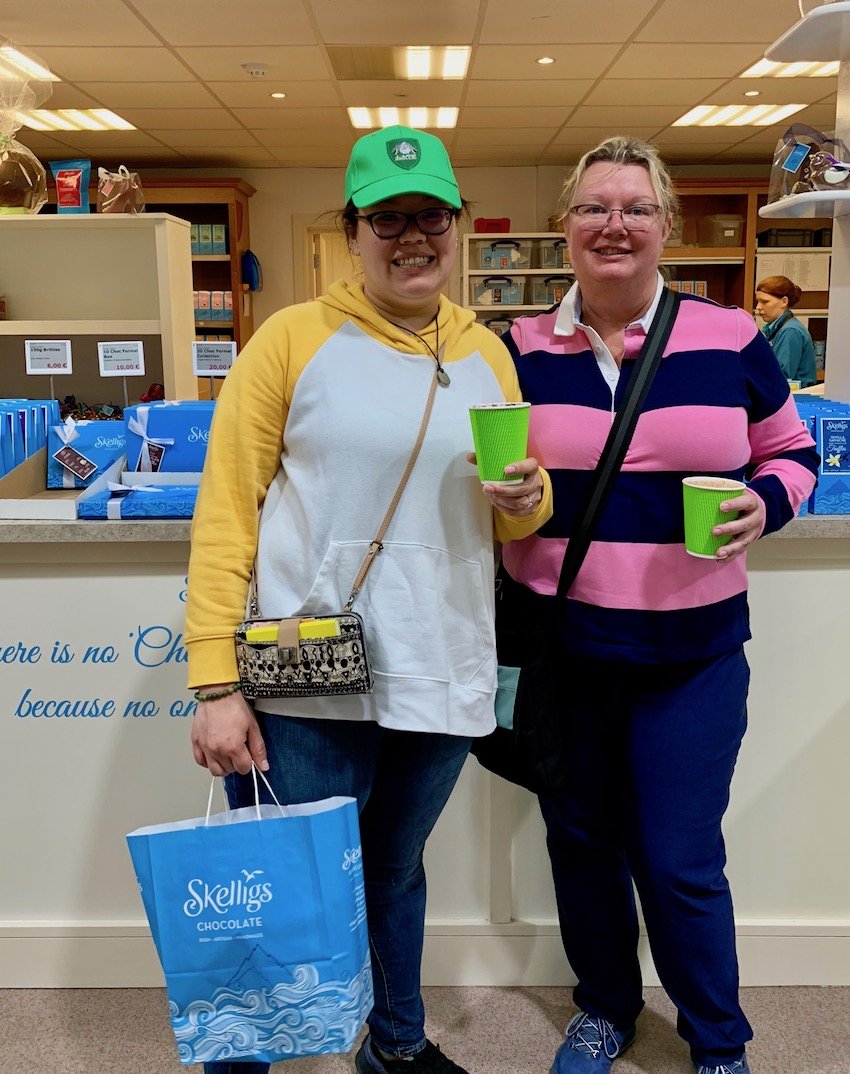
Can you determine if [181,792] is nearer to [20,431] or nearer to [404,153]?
[20,431]

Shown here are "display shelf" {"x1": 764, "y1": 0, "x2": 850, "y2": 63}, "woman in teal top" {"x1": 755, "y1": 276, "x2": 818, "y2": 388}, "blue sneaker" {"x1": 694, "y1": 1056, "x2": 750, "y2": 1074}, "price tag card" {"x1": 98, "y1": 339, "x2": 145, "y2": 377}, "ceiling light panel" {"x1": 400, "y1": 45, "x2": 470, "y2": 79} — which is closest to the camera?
"blue sneaker" {"x1": 694, "y1": 1056, "x2": 750, "y2": 1074}

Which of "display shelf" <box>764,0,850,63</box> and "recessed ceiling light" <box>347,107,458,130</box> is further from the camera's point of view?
"recessed ceiling light" <box>347,107,458,130</box>

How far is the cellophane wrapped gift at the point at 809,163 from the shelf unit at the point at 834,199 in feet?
0.13

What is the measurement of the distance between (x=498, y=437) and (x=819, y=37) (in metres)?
1.36

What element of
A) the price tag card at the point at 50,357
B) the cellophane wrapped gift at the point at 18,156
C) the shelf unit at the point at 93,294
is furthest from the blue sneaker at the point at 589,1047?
the cellophane wrapped gift at the point at 18,156

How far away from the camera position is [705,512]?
131 cm

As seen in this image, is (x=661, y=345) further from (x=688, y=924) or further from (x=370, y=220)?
(x=688, y=924)

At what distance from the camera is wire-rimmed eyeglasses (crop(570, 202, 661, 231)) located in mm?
1415

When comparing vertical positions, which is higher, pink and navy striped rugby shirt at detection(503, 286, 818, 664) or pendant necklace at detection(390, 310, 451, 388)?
pendant necklace at detection(390, 310, 451, 388)

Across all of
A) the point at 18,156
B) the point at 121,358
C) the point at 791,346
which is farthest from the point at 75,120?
the point at 121,358

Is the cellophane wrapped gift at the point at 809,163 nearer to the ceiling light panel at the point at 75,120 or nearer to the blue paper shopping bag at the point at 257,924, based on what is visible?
the blue paper shopping bag at the point at 257,924

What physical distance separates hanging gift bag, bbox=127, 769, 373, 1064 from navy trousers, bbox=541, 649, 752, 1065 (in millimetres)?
504

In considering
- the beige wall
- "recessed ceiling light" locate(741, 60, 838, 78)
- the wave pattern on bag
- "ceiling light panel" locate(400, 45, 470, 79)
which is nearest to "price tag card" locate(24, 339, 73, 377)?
the wave pattern on bag

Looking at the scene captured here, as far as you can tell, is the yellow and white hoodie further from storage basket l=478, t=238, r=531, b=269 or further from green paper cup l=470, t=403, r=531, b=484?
storage basket l=478, t=238, r=531, b=269
